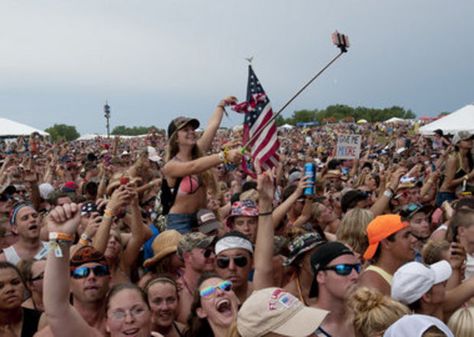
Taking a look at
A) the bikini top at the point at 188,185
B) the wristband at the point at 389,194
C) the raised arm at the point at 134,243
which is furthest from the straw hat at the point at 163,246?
the wristband at the point at 389,194

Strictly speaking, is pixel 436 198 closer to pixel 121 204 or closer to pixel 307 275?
pixel 307 275

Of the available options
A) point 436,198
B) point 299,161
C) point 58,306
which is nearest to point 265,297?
point 58,306

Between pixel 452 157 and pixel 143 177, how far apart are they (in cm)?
514

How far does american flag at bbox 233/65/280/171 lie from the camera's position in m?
6.62

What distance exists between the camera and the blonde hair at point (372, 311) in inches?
117

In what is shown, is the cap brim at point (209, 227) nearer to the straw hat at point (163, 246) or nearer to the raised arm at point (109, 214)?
the straw hat at point (163, 246)

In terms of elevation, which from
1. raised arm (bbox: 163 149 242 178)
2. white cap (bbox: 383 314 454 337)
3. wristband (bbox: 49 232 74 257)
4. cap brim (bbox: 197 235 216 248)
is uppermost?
raised arm (bbox: 163 149 242 178)

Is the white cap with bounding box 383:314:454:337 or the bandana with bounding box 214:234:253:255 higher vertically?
the bandana with bounding box 214:234:253:255

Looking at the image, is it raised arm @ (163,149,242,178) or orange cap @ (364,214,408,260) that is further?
raised arm @ (163,149,242,178)

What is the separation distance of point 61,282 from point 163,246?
6.72ft

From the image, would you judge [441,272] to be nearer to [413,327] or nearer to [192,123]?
[413,327]

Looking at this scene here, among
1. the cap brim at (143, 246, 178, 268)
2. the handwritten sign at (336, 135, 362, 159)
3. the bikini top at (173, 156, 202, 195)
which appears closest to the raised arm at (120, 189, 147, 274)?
the cap brim at (143, 246, 178, 268)

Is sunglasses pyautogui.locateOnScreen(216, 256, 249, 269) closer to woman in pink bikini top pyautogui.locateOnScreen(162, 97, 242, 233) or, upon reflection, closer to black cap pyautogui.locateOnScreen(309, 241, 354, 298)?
black cap pyautogui.locateOnScreen(309, 241, 354, 298)

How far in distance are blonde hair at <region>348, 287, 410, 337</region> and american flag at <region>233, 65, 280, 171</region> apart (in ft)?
10.6
